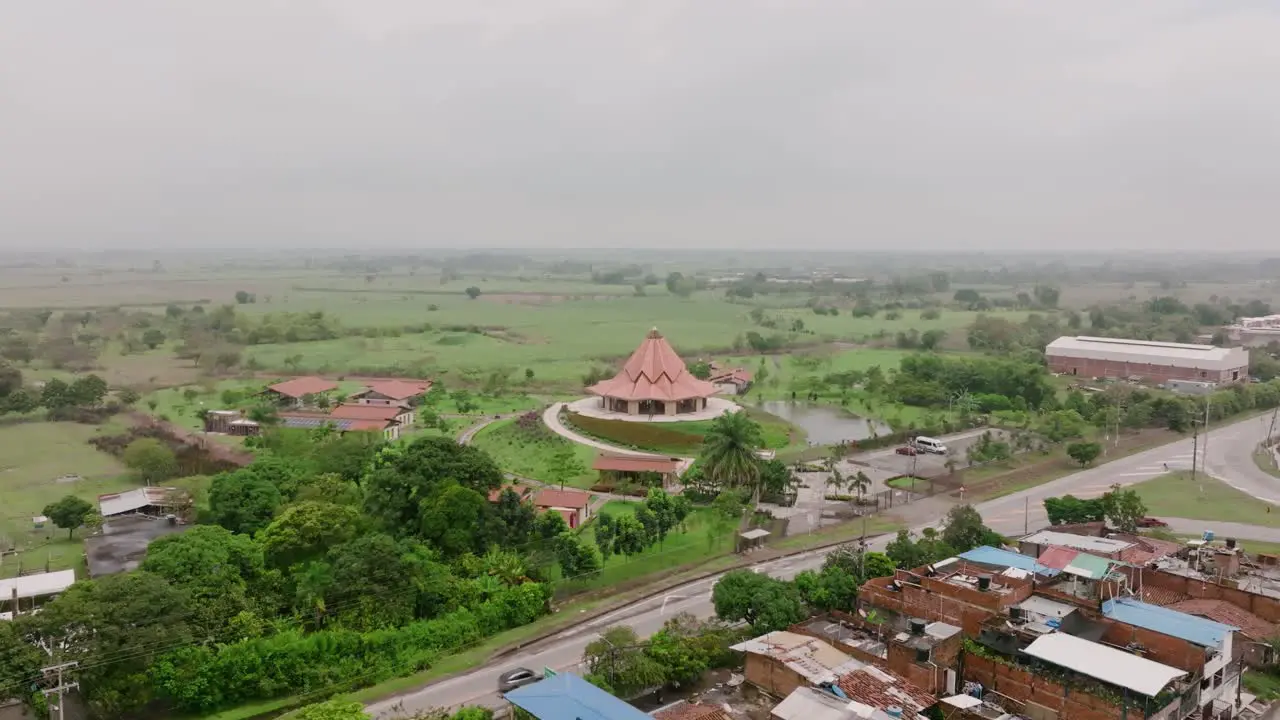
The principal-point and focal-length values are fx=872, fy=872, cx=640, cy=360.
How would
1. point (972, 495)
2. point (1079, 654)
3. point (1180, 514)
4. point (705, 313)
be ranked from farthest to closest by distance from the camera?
1. point (705, 313)
2. point (972, 495)
3. point (1180, 514)
4. point (1079, 654)

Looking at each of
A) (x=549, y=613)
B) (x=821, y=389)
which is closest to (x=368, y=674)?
(x=549, y=613)

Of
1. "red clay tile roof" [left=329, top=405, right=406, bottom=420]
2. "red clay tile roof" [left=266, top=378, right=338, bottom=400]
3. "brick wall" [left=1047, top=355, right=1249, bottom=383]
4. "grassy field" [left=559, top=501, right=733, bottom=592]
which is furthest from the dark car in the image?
"brick wall" [left=1047, top=355, right=1249, bottom=383]

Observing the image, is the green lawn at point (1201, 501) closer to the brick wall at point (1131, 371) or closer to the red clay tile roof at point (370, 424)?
the brick wall at point (1131, 371)

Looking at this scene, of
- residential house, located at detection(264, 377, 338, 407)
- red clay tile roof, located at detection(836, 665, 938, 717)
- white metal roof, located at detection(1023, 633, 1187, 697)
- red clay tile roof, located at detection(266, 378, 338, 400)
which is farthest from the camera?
red clay tile roof, located at detection(266, 378, 338, 400)

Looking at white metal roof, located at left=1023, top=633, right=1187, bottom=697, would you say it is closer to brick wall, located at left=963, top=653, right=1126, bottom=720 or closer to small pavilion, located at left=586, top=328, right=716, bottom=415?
brick wall, located at left=963, top=653, right=1126, bottom=720

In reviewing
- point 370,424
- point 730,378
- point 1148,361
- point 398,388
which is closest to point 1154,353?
point 1148,361

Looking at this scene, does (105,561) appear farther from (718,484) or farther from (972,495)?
(972,495)

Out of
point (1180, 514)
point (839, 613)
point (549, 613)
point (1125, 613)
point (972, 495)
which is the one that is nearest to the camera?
point (1125, 613)
